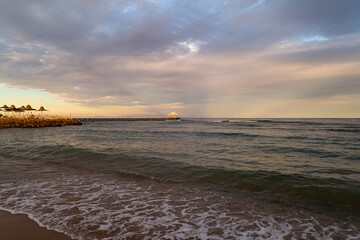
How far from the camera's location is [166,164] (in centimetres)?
886

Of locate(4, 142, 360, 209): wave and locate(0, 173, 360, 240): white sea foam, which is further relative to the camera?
locate(4, 142, 360, 209): wave

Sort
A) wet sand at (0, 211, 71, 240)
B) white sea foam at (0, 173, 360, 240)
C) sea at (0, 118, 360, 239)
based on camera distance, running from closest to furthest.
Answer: wet sand at (0, 211, 71, 240) → white sea foam at (0, 173, 360, 240) → sea at (0, 118, 360, 239)

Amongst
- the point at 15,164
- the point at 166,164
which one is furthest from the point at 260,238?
the point at 15,164

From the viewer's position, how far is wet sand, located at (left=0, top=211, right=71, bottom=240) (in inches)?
128

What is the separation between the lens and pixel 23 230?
11.3ft

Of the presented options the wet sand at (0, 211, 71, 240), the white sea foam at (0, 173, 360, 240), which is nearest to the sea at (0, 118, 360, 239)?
the white sea foam at (0, 173, 360, 240)

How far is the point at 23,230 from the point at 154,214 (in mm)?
2350

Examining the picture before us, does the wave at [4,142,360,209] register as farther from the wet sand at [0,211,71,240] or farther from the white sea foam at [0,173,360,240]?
the wet sand at [0,211,71,240]

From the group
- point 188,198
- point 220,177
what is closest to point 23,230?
point 188,198

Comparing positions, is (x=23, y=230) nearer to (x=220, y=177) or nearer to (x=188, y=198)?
(x=188, y=198)

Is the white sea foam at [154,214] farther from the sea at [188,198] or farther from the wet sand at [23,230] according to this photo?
the wet sand at [23,230]

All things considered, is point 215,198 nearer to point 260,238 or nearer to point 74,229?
point 260,238

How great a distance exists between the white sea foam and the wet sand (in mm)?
144

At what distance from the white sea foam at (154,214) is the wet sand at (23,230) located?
5.7 inches
